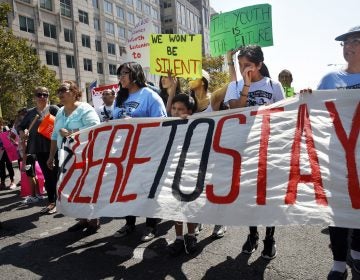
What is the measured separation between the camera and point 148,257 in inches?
143

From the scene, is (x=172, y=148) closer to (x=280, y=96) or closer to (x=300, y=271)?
(x=280, y=96)

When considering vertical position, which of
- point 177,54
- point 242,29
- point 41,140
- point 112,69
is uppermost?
point 112,69

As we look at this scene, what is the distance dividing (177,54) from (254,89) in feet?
4.39

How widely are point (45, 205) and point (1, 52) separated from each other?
640 inches

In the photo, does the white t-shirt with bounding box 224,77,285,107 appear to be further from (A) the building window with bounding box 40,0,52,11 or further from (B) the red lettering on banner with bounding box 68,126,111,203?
(A) the building window with bounding box 40,0,52,11

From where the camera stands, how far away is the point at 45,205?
239 inches

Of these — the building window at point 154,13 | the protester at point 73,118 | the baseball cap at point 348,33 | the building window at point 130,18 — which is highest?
the building window at point 154,13

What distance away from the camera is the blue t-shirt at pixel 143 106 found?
402 cm

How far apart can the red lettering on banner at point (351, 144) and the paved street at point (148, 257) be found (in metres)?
0.79

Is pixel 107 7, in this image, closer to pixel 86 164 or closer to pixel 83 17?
pixel 83 17

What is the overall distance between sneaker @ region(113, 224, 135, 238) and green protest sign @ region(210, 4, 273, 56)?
230cm

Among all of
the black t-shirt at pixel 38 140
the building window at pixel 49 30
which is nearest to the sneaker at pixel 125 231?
the black t-shirt at pixel 38 140

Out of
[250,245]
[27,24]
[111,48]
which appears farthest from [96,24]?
[250,245]

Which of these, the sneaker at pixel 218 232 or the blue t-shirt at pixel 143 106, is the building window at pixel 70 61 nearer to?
the blue t-shirt at pixel 143 106
